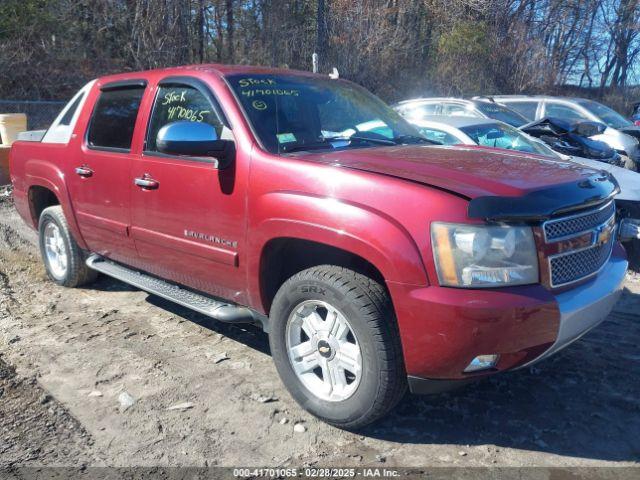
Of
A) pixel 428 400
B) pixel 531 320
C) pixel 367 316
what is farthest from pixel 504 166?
pixel 428 400

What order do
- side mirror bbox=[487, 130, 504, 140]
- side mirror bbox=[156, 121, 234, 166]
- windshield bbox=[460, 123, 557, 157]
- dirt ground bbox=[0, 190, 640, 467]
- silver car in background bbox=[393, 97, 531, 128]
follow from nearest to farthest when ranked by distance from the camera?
dirt ground bbox=[0, 190, 640, 467] < side mirror bbox=[156, 121, 234, 166] < windshield bbox=[460, 123, 557, 157] < side mirror bbox=[487, 130, 504, 140] < silver car in background bbox=[393, 97, 531, 128]

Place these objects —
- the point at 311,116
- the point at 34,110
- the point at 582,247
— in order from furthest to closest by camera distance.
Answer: the point at 34,110
the point at 311,116
the point at 582,247

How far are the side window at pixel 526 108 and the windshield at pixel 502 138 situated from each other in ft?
18.3

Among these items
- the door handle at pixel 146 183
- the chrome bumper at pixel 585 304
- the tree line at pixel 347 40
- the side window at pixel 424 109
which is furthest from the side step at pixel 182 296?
the tree line at pixel 347 40

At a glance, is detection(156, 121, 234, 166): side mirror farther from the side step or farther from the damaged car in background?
the damaged car in background

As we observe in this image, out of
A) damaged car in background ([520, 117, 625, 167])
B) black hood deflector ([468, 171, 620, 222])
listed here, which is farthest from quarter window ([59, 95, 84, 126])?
damaged car in background ([520, 117, 625, 167])

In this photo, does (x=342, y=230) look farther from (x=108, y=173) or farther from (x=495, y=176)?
(x=108, y=173)

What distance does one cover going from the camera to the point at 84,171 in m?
4.54

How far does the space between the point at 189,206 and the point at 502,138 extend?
480 cm

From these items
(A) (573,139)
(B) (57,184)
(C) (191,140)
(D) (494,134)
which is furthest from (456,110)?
(C) (191,140)

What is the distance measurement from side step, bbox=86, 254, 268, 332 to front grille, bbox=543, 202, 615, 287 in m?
1.62

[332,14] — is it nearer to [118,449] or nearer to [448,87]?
[448,87]

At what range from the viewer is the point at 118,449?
2.94 meters

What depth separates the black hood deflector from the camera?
2549 mm
